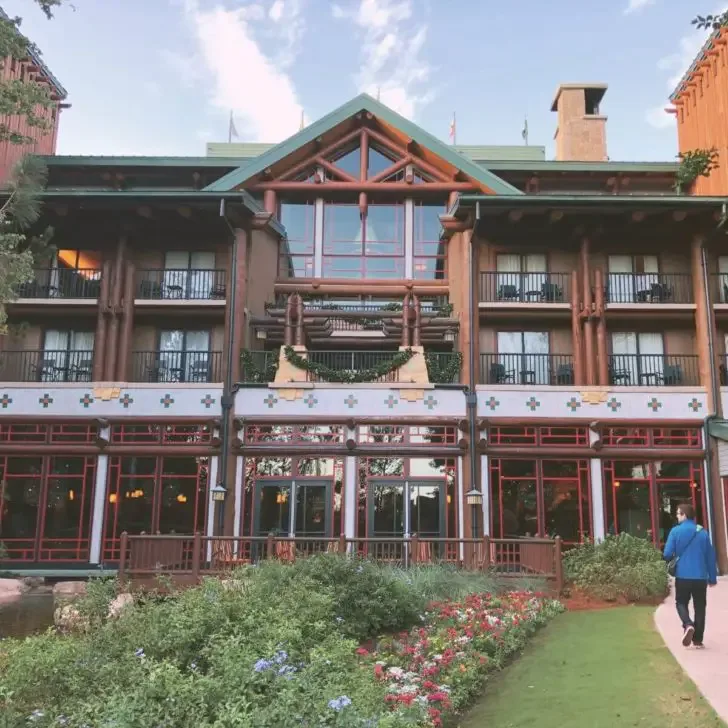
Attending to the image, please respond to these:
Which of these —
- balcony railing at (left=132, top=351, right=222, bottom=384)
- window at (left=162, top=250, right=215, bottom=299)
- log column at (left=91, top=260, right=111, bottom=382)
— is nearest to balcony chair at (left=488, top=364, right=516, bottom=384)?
balcony railing at (left=132, top=351, right=222, bottom=384)

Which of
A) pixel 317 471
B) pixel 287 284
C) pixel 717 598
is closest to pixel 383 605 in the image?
pixel 717 598

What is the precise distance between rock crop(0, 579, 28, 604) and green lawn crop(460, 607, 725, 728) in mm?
13333

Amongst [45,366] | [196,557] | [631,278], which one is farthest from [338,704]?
[631,278]

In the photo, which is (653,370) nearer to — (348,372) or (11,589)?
(348,372)

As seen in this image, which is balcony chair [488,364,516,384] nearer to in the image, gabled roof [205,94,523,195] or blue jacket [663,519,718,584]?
gabled roof [205,94,523,195]

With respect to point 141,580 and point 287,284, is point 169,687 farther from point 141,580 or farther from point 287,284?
point 287,284

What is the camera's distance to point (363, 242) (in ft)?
83.1

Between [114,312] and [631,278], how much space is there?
53.5ft

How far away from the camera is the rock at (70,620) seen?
10.3 m

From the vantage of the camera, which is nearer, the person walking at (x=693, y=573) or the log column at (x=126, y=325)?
the person walking at (x=693, y=573)

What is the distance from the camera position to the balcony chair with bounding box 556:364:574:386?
74.1 feet

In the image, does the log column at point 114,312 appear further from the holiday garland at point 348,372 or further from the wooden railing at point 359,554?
the wooden railing at point 359,554

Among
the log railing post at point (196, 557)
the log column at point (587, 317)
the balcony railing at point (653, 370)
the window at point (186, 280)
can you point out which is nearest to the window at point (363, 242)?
the window at point (186, 280)

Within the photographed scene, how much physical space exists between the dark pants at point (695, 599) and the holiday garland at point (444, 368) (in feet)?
42.9
